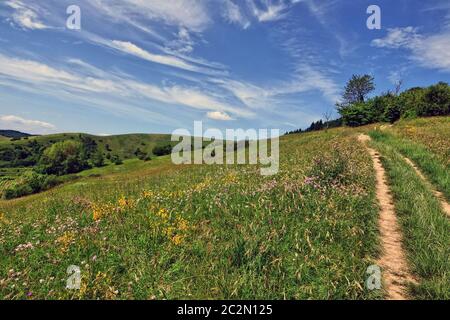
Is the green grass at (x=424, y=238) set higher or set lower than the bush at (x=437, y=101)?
lower

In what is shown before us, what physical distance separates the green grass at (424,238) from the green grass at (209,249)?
692 mm

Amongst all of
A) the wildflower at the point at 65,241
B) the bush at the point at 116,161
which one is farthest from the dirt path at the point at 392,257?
the bush at the point at 116,161

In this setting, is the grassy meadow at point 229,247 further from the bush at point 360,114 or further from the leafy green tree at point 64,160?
the leafy green tree at point 64,160

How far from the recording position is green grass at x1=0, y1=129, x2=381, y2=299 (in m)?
4.37

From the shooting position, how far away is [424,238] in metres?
5.96

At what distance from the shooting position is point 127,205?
8.62 metres

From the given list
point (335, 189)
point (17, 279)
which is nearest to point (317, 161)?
point (335, 189)

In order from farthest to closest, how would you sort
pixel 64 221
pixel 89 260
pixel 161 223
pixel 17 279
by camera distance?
1. pixel 64 221
2. pixel 161 223
3. pixel 89 260
4. pixel 17 279

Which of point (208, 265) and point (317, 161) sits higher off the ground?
point (317, 161)

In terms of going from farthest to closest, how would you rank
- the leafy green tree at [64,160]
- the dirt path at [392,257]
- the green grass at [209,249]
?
1. the leafy green tree at [64,160]
2. the dirt path at [392,257]
3. the green grass at [209,249]

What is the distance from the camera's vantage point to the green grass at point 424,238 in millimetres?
4492
